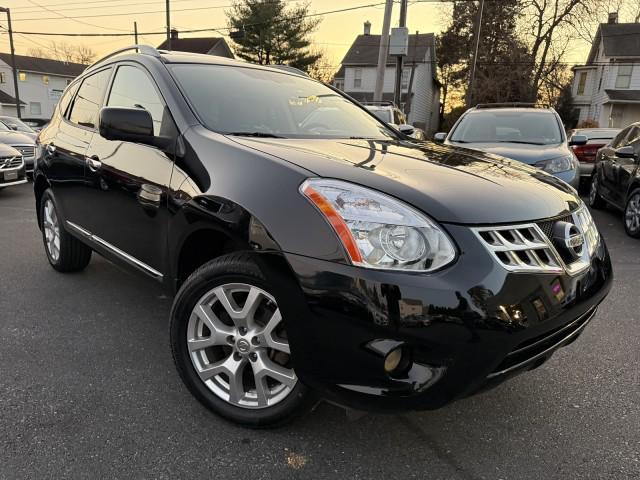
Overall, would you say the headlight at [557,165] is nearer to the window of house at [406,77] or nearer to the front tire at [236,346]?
the front tire at [236,346]

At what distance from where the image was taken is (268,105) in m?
3.08

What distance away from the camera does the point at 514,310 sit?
1697mm

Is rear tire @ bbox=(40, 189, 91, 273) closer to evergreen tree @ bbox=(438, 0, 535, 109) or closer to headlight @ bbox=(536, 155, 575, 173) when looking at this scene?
headlight @ bbox=(536, 155, 575, 173)

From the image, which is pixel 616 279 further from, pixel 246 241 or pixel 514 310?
pixel 246 241

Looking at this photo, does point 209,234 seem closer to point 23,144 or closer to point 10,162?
point 10,162

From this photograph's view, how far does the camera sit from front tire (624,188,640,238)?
6230 millimetres

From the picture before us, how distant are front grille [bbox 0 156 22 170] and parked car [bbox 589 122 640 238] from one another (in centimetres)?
952

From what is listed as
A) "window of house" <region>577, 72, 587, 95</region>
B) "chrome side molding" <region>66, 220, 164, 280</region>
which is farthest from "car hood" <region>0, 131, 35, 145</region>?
"window of house" <region>577, 72, 587, 95</region>

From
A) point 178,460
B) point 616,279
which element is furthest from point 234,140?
point 616,279

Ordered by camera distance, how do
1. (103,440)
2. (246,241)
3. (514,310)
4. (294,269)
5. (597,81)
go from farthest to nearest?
(597,81) → (103,440) → (246,241) → (294,269) → (514,310)

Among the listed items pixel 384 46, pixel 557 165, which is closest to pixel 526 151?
pixel 557 165

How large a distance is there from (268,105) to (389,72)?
37.4 meters

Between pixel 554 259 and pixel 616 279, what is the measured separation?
128 inches

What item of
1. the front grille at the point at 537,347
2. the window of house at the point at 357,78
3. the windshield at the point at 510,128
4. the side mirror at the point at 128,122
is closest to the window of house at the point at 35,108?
the window of house at the point at 357,78
